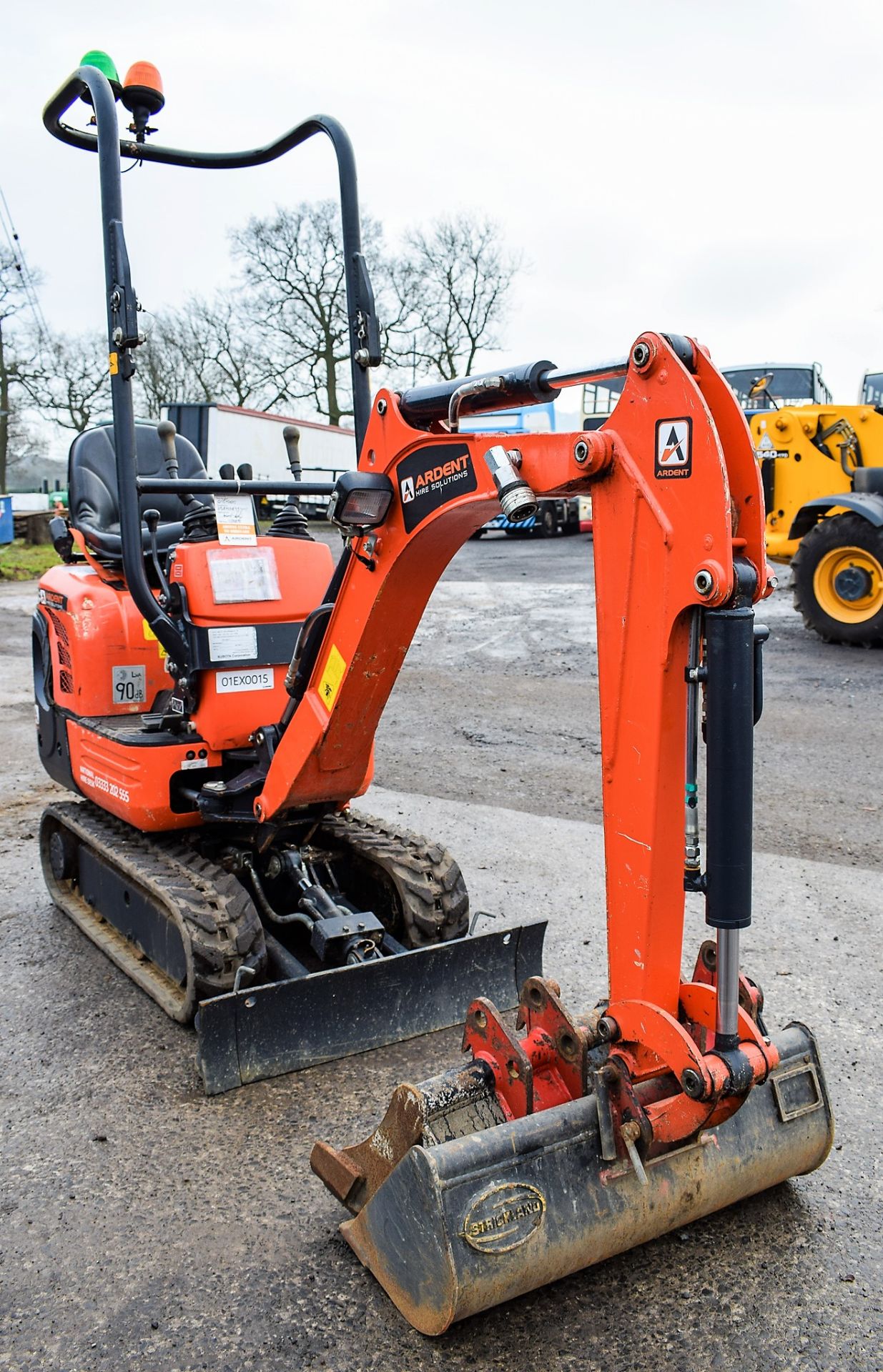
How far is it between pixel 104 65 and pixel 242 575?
1857 millimetres

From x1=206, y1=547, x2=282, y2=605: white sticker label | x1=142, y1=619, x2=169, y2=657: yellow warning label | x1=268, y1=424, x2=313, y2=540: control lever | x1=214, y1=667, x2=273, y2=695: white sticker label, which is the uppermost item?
x1=268, y1=424, x2=313, y2=540: control lever

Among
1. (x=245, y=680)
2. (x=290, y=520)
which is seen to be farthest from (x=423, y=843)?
(x=290, y=520)

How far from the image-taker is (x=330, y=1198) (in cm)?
298

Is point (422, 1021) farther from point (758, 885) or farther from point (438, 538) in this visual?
point (758, 885)

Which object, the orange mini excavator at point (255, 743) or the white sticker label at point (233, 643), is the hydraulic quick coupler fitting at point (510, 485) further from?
the white sticker label at point (233, 643)

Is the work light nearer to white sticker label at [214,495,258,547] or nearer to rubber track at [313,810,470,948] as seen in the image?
white sticker label at [214,495,258,547]

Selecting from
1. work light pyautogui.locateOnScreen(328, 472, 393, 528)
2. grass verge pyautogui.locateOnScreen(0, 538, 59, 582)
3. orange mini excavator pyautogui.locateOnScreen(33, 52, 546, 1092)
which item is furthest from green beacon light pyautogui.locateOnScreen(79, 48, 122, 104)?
grass verge pyautogui.locateOnScreen(0, 538, 59, 582)

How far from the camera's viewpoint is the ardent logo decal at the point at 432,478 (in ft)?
9.34

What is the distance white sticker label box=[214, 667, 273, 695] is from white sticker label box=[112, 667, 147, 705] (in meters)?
0.85

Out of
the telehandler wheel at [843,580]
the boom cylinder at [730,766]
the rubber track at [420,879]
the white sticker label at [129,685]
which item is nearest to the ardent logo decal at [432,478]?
the boom cylinder at [730,766]

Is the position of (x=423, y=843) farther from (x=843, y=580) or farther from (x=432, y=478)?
(x=843, y=580)

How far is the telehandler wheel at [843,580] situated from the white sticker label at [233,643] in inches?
326

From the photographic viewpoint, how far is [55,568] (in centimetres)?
532

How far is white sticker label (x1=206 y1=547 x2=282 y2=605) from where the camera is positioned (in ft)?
12.9
